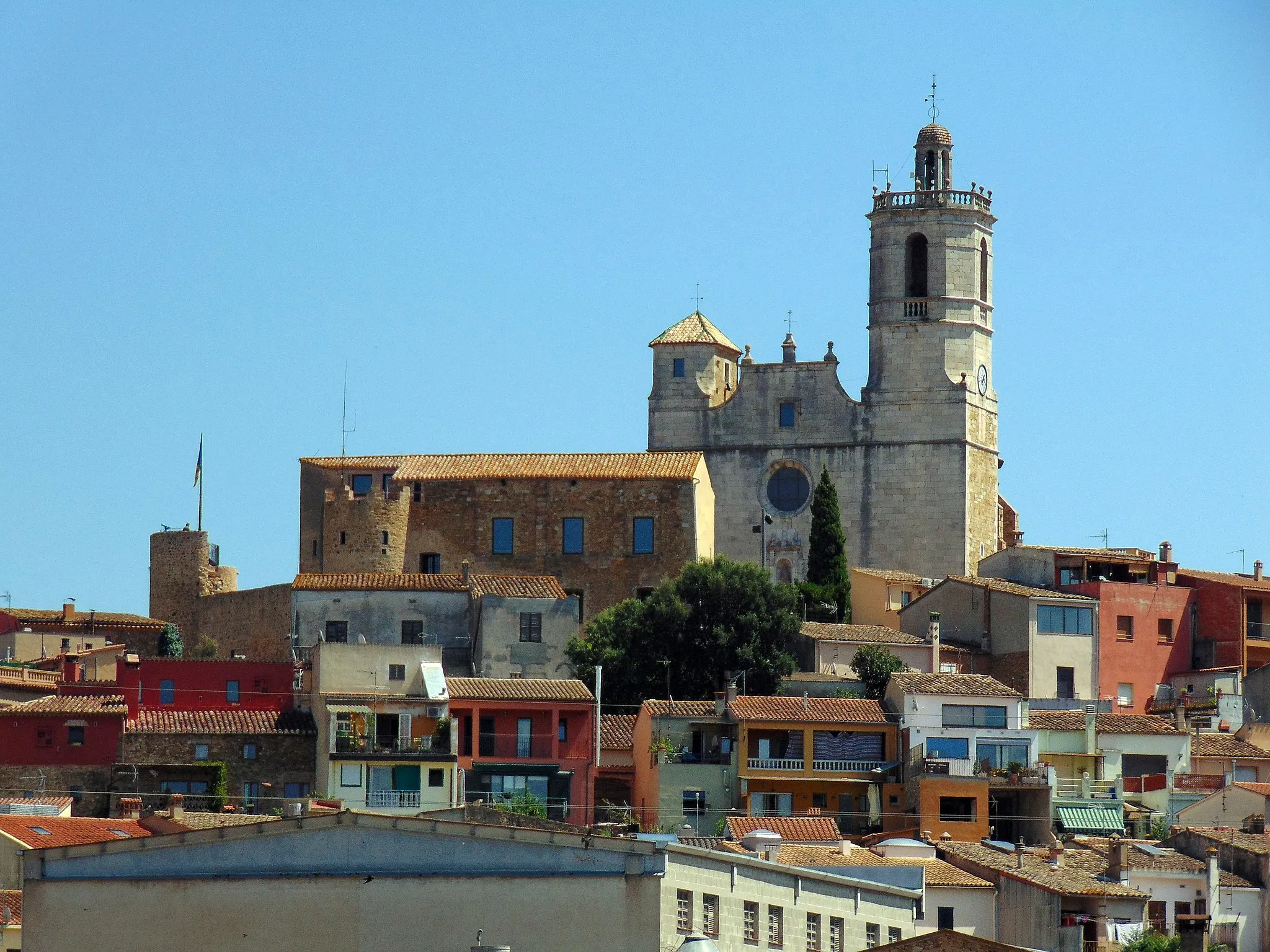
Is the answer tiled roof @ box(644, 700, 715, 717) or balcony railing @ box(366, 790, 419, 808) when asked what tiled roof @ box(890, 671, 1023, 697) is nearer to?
tiled roof @ box(644, 700, 715, 717)

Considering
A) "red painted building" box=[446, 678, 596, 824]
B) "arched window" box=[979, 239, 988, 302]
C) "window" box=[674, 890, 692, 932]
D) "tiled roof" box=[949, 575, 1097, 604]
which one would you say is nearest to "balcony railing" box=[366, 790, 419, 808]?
"red painted building" box=[446, 678, 596, 824]

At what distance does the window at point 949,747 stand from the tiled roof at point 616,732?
6384 millimetres

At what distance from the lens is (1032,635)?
239 ft

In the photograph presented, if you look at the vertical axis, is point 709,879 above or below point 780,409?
below

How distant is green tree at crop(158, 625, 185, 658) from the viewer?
81.1 metres

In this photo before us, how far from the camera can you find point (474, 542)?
270ft

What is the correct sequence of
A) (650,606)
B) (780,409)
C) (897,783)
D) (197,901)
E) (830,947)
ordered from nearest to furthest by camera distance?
(197,901) → (830,947) → (897,783) → (650,606) → (780,409)

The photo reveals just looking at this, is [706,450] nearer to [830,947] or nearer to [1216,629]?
[1216,629]

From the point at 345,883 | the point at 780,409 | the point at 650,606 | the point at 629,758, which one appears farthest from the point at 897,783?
the point at 780,409

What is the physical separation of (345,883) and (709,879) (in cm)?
547

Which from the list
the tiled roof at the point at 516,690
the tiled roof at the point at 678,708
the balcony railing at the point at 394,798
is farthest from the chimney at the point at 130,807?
the tiled roof at the point at 678,708

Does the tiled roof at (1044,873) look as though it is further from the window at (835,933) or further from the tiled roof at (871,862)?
the window at (835,933)

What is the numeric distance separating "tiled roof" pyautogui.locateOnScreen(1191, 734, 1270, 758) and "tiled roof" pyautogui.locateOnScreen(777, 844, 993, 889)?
45.4ft

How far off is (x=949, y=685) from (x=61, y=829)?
19448mm
